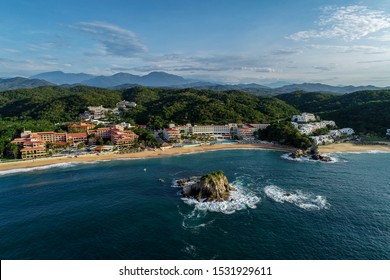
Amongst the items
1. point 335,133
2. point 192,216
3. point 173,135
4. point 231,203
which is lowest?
point 192,216

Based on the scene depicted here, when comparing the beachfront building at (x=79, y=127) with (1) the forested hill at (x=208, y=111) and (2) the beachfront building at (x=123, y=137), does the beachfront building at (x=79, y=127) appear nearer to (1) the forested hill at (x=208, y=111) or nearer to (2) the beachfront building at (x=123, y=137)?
(2) the beachfront building at (x=123, y=137)

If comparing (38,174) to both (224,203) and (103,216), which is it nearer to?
(103,216)

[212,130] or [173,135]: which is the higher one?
[212,130]

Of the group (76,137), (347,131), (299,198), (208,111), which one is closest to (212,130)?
(208,111)

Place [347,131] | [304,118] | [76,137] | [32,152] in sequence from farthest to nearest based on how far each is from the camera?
[304,118], [347,131], [76,137], [32,152]

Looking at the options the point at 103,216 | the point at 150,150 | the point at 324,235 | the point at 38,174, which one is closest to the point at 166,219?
the point at 103,216

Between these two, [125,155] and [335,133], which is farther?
[335,133]

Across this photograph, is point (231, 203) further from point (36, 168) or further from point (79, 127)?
point (79, 127)
